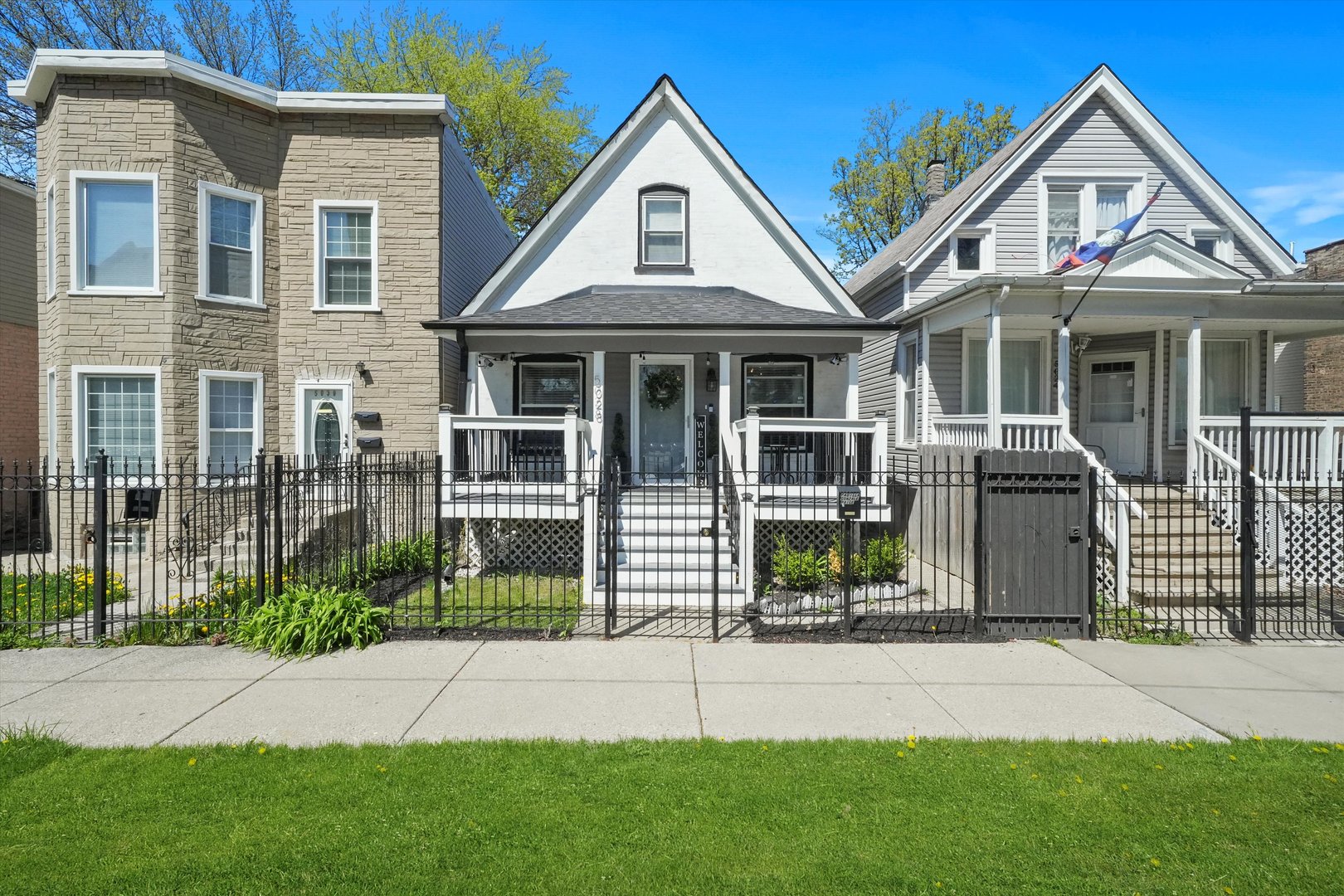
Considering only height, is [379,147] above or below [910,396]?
above

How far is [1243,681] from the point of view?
612cm

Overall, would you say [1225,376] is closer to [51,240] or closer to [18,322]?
[51,240]

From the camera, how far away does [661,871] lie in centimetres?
336

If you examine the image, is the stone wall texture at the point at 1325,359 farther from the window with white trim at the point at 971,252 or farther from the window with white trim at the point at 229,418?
the window with white trim at the point at 229,418

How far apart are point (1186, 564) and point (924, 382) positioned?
540 centimetres

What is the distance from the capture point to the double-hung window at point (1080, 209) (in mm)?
14062

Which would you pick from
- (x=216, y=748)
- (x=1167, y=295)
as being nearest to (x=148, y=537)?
(x=216, y=748)

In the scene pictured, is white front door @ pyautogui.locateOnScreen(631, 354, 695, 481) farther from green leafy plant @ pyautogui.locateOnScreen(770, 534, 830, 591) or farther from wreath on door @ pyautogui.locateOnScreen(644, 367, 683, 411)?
green leafy plant @ pyautogui.locateOnScreen(770, 534, 830, 591)

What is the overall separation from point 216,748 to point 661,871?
323 cm

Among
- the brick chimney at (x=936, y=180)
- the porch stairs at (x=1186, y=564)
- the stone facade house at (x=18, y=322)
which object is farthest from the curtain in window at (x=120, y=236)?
the brick chimney at (x=936, y=180)

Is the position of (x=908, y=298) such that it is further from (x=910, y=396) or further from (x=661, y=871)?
(x=661, y=871)

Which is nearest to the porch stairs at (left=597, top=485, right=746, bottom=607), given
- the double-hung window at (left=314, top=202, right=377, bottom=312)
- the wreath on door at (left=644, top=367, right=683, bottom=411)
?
the wreath on door at (left=644, top=367, right=683, bottom=411)

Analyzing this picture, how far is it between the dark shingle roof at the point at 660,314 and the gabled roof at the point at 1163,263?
372 centimetres

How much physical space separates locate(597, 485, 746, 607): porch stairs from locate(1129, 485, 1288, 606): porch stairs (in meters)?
5.09
